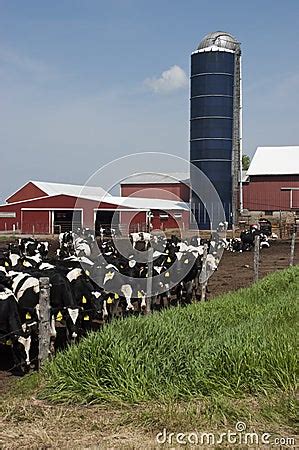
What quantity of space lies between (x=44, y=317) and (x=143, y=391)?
1837 millimetres

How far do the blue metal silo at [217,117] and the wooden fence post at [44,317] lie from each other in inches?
1399

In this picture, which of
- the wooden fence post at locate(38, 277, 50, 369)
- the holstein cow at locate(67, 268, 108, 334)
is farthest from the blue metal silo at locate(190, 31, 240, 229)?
the wooden fence post at locate(38, 277, 50, 369)

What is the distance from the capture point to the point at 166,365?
22.6 feet

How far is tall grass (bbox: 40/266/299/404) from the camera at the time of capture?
6.50 m

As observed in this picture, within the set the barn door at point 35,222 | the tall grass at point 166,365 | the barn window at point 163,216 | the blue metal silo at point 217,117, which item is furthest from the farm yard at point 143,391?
the barn door at point 35,222

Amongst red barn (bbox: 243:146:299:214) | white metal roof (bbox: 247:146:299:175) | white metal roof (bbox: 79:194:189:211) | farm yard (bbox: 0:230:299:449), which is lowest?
farm yard (bbox: 0:230:299:449)

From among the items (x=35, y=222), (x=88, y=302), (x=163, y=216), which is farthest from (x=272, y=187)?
(x=88, y=302)

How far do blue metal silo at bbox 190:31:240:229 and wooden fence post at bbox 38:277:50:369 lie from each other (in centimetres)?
3554

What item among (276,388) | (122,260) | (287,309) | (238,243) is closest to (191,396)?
(276,388)

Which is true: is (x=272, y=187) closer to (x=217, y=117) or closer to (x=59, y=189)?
(x=217, y=117)

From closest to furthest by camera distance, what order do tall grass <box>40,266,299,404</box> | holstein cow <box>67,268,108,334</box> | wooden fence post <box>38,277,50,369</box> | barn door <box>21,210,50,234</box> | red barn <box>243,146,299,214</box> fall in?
1. tall grass <box>40,266,299,404</box>
2. wooden fence post <box>38,277,50,369</box>
3. holstein cow <box>67,268,108,334</box>
4. barn door <box>21,210,50,234</box>
5. red barn <box>243,146,299,214</box>

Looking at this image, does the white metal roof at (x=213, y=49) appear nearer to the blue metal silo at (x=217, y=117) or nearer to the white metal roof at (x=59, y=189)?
the blue metal silo at (x=217, y=117)

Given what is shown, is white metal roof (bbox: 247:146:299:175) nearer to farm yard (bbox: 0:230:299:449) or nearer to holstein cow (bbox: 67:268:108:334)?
holstein cow (bbox: 67:268:108:334)

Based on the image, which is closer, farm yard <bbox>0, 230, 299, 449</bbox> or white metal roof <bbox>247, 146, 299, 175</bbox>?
farm yard <bbox>0, 230, 299, 449</bbox>
